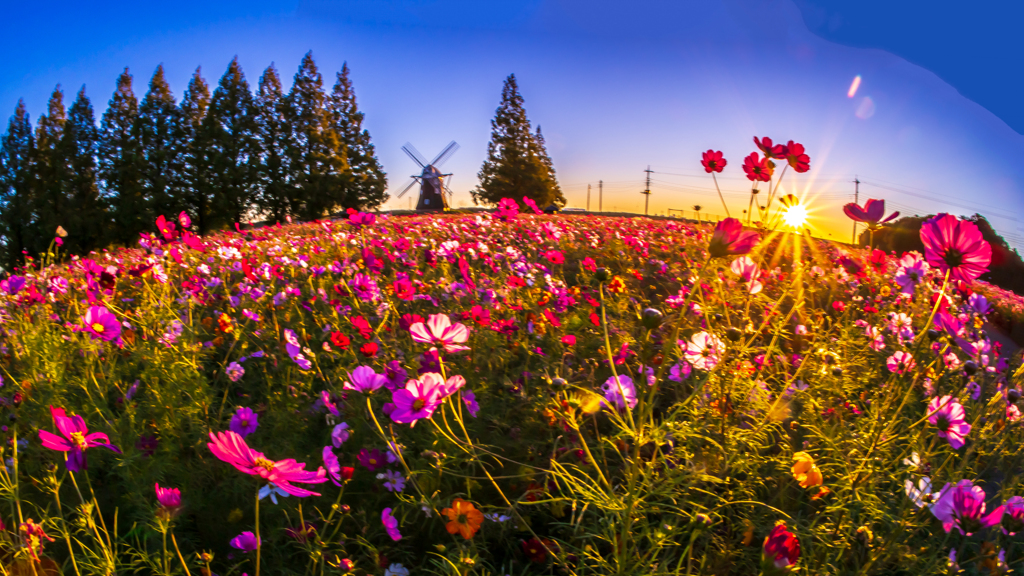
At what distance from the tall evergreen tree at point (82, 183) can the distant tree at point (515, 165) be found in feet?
56.8

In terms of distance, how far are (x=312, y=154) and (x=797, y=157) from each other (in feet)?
72.3

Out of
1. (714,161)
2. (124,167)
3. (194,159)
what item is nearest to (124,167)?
(124,167)

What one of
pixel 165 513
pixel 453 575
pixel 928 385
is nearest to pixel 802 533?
pixel 453 575

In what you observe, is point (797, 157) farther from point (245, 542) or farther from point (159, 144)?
point (159, 144)

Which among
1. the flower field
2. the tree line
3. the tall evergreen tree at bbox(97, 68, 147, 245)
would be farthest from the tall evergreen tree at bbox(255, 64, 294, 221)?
the flower field

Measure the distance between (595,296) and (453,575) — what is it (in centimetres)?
241

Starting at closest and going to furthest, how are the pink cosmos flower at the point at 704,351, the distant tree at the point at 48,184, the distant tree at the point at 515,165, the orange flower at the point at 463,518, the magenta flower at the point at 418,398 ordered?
the magenta flower at the point at 418,398
the orange flower at the point at 463,518
the pink cosmos flower at the point at 704,351
the distant tree at the point at 48,184
the distant tree at the point at 515,165

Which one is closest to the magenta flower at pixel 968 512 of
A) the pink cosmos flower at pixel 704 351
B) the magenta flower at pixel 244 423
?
the pink cosmos flower at pixel 704 351

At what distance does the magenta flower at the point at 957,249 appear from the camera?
1163 millimetres

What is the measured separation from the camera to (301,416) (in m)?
2.01

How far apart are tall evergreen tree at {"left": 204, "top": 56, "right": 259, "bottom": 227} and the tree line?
0.04 meters

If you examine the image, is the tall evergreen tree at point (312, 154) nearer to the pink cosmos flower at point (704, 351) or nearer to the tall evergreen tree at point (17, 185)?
the tall evergreen tree at point (17, 185)

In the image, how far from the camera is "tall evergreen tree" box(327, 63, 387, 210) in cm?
2186

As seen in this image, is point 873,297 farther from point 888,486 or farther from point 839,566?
point 839,566
